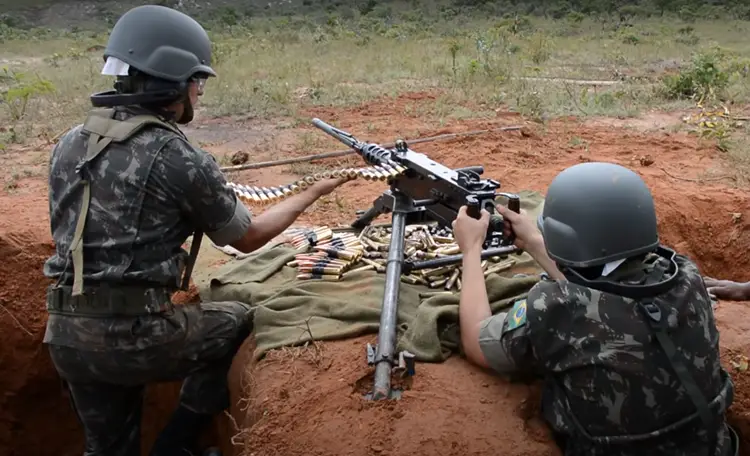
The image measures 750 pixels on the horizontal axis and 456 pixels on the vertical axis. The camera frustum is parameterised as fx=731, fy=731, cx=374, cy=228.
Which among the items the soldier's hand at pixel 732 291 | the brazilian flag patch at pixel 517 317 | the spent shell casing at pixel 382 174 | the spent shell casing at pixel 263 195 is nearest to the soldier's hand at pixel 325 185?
the spent shell casing at pixel 382 174

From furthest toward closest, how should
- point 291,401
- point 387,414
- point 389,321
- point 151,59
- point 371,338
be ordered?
point 371,338, point 389,321, point 291,401, point 151,59, point 387,414

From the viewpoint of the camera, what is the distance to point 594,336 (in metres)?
2.68

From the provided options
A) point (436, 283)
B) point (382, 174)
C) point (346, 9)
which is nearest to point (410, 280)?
point (436, 283)

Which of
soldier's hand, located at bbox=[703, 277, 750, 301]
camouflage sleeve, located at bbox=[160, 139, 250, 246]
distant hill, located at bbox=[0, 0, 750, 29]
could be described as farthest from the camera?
distant hill, located at bbox=[0, 0, 750, 29]

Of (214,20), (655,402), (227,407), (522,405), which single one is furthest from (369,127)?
(214,20)

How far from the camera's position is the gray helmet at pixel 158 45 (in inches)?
135

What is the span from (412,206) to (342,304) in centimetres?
102

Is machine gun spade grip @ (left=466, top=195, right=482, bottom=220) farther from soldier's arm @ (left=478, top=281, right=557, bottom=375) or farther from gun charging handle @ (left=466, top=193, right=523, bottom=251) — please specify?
soldier's arm @ (left=478, top=281, right=557, bottom=375)

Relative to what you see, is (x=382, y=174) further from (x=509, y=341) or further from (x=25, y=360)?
(x=25, y=360)

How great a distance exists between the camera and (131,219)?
3346 millimetres

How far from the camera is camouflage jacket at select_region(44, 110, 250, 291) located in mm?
3334

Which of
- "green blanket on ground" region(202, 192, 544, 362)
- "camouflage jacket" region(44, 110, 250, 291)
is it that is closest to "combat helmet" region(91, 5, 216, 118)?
"camouflage jacket" region(44, 110, 250, 291)

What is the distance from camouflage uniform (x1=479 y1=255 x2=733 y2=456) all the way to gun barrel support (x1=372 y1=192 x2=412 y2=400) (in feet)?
2.62

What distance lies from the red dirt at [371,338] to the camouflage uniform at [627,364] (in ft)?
1.50
